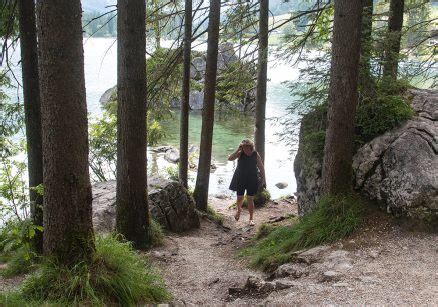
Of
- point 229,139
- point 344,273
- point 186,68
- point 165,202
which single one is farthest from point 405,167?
point 229,139

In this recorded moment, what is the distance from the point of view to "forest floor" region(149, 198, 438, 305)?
4188 mm

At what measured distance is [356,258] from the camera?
16.6ft

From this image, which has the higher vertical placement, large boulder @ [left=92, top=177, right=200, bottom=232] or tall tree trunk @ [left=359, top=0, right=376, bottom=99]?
tall tree trunk @ [left=359, top=0, right=376, bottom=99]

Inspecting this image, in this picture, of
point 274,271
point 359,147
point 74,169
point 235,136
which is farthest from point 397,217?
point 235,136

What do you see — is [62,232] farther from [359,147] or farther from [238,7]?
[238,7]

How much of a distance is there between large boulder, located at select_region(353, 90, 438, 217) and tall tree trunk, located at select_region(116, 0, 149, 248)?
Answer: 10.9ft

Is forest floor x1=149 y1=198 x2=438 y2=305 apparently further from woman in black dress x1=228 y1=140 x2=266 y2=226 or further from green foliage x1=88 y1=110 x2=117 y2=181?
green foliage x1=88 y1=110 x2=117 y2=181

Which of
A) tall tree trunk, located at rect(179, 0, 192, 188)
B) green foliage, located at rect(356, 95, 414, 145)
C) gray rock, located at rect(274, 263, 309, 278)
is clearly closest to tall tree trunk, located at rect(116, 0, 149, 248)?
gray rock, located at rect(274, 263, 309, 278)

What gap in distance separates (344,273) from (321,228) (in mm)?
1222

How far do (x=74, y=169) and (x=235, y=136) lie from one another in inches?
965

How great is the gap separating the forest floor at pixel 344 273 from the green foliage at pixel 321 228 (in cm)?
16

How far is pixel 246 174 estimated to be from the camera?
9602mm

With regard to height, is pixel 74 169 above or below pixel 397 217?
above

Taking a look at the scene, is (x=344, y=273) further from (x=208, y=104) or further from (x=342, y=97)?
(x=208, y=104)
